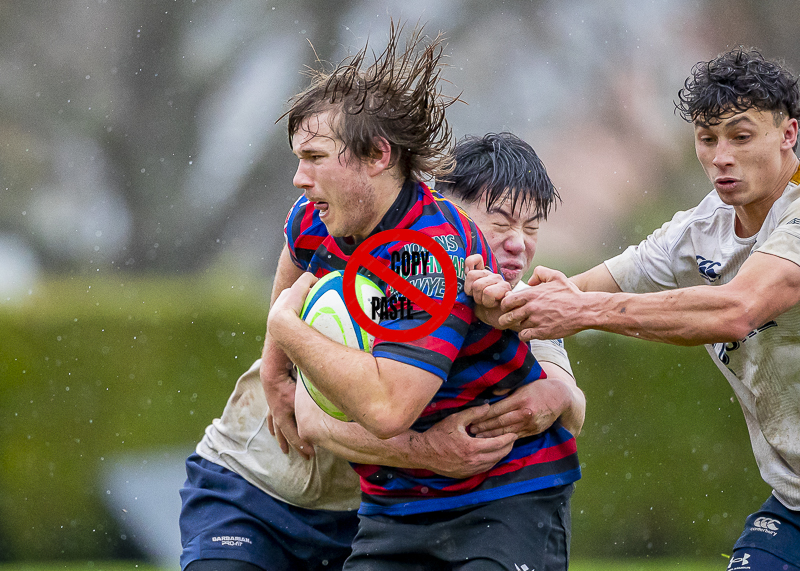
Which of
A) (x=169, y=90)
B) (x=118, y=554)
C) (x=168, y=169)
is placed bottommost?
(x=118, y=554)

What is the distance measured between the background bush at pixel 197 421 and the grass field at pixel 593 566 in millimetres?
107

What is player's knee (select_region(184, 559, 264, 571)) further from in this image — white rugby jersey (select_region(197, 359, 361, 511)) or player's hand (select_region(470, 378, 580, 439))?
player's hand (select_region(470, 378, 580, 439))

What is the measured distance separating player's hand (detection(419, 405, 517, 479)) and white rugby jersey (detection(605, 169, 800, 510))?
129 centimetres

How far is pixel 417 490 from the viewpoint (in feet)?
9.32

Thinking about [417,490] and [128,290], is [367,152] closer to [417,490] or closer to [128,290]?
[417,490]

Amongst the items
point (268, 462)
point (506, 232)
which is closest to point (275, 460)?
point (268, 462)

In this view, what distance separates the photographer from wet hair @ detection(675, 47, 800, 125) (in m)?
3.37

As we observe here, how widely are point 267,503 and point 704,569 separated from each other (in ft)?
17.2

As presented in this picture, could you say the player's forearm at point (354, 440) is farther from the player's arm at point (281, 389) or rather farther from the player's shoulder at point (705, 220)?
the player's shoulder at point (705, 220)

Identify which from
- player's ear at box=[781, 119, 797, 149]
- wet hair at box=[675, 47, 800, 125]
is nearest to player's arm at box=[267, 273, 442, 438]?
wet hair at box=[675, 47, 800, 125]

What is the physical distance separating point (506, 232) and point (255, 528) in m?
1.59

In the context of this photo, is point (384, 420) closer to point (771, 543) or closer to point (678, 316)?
point (678, 316)

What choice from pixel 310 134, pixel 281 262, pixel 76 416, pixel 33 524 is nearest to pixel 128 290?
pixel 76 416

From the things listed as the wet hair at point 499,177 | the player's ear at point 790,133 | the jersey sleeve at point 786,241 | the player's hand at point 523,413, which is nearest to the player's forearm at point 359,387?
the player's hand at point 523,413
